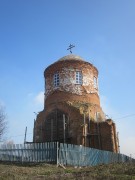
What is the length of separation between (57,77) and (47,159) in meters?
9.92

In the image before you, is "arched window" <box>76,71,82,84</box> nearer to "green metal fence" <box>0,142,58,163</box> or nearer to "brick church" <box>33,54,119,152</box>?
"brick church" <box>33,54,119,152</box>

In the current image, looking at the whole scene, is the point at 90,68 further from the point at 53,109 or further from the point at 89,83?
the point at 53,109

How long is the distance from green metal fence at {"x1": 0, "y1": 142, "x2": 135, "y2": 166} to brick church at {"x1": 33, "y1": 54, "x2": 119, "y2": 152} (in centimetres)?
207

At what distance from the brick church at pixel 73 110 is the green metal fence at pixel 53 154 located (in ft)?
6.79

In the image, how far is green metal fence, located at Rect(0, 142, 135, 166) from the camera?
15.7m

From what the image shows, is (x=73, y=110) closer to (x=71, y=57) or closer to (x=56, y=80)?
(x=56, y=80)

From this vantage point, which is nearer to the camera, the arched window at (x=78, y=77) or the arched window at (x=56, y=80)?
the arched window at (x=78, y=77)

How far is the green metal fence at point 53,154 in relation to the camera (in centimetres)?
1572

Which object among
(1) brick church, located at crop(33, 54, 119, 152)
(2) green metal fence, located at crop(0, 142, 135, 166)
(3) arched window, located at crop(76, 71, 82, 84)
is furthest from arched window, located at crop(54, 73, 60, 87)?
(2) green metal fence, located at crop(0, 142, 135, 166)

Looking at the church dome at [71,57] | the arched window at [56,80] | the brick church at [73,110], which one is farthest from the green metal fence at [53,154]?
the church dome at [71,57]

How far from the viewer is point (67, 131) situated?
20.8 m

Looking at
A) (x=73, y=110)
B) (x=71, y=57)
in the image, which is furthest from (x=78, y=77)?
(x=73, y=110)

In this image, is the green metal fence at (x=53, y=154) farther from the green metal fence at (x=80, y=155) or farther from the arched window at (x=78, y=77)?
the arched window at (x=78, y=77)

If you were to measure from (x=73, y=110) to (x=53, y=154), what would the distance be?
20.5 ft
